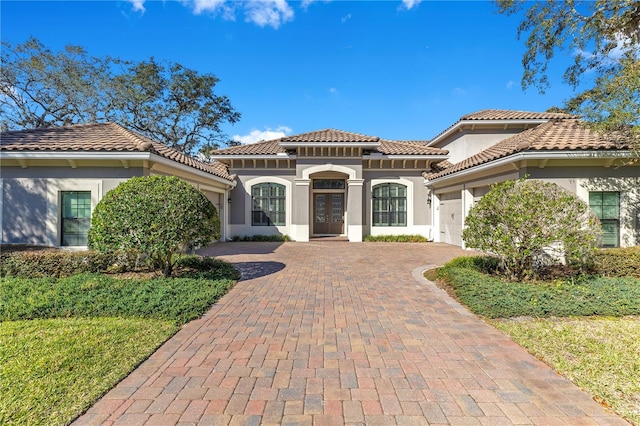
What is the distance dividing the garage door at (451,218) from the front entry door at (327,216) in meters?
5.50

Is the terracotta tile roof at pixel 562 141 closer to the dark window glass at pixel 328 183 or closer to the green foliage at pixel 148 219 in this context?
the dark window glass at pixel 328 183

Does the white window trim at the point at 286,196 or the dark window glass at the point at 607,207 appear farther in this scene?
the white window trim at the point at 286,196

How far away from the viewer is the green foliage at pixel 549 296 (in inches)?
193

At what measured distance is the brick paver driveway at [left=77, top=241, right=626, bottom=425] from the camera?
102 inches

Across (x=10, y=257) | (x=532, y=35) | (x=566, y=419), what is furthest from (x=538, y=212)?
(x=10, y=257)

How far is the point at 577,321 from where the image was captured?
468cm

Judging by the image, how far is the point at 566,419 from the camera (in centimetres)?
253

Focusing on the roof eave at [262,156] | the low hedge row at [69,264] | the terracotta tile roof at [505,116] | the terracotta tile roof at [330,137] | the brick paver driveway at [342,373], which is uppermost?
the terracotta tile roof at [505,116]

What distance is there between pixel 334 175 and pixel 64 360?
45.8 feet

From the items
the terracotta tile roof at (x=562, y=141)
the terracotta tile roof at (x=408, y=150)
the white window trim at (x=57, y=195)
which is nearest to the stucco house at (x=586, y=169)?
the terracotta tile roof at (x=562, y=141)

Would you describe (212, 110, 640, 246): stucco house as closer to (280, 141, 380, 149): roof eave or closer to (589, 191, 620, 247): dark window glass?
(280, 141, 380, 149): roof eave

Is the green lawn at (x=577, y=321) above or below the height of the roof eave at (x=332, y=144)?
below

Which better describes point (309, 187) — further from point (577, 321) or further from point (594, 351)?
point (594, 351)

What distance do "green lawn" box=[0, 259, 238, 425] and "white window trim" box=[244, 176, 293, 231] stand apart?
870 centimetres
